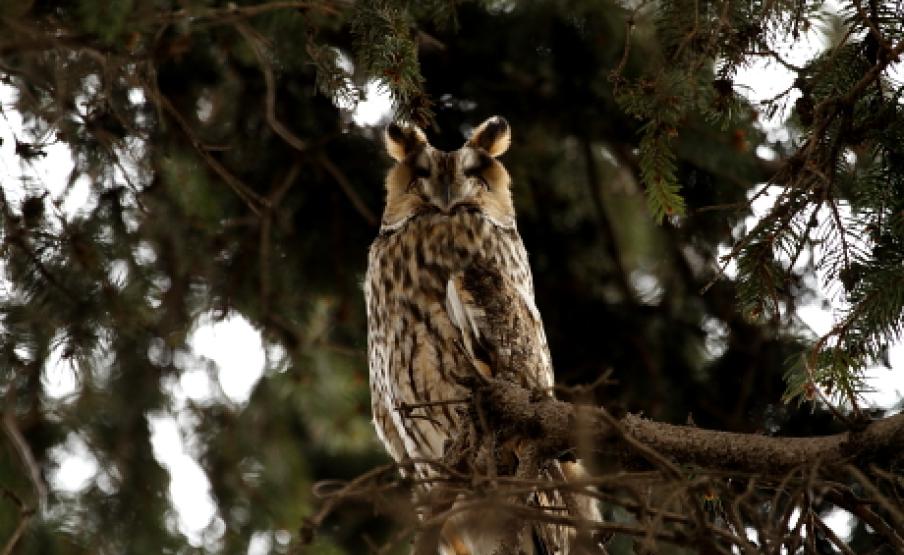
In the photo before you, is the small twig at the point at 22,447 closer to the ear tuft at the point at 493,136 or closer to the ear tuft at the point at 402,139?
the ear tuft at the point at 402,139

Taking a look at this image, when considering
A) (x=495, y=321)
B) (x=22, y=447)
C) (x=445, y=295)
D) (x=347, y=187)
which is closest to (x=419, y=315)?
(x=445, y=295)

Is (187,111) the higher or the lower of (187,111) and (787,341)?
the higher

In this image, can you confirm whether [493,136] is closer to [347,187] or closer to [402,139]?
[402,139]

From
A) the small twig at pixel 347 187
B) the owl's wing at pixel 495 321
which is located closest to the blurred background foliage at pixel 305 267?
the small twig at pixel 347 187

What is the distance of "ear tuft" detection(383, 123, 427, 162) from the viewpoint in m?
3.29

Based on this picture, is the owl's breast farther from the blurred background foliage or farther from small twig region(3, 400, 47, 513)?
small twig region(3, 400, 47, 513)

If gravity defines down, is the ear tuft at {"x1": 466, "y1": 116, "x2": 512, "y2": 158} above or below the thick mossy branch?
above

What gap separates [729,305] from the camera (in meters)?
3.63

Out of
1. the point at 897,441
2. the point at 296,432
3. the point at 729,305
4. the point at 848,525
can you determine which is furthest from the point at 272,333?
the point at 897,441

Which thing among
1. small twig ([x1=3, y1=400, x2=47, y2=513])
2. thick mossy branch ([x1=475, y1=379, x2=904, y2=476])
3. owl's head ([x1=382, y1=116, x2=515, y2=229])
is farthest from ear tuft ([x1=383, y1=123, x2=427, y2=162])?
thick mossy branch ([x1=475, y1=379, x2=904, y2=476])

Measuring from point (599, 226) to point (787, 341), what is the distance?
695mm

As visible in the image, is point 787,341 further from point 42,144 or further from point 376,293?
point 42,144

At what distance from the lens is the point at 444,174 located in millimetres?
3318

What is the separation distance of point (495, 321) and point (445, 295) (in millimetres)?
431
